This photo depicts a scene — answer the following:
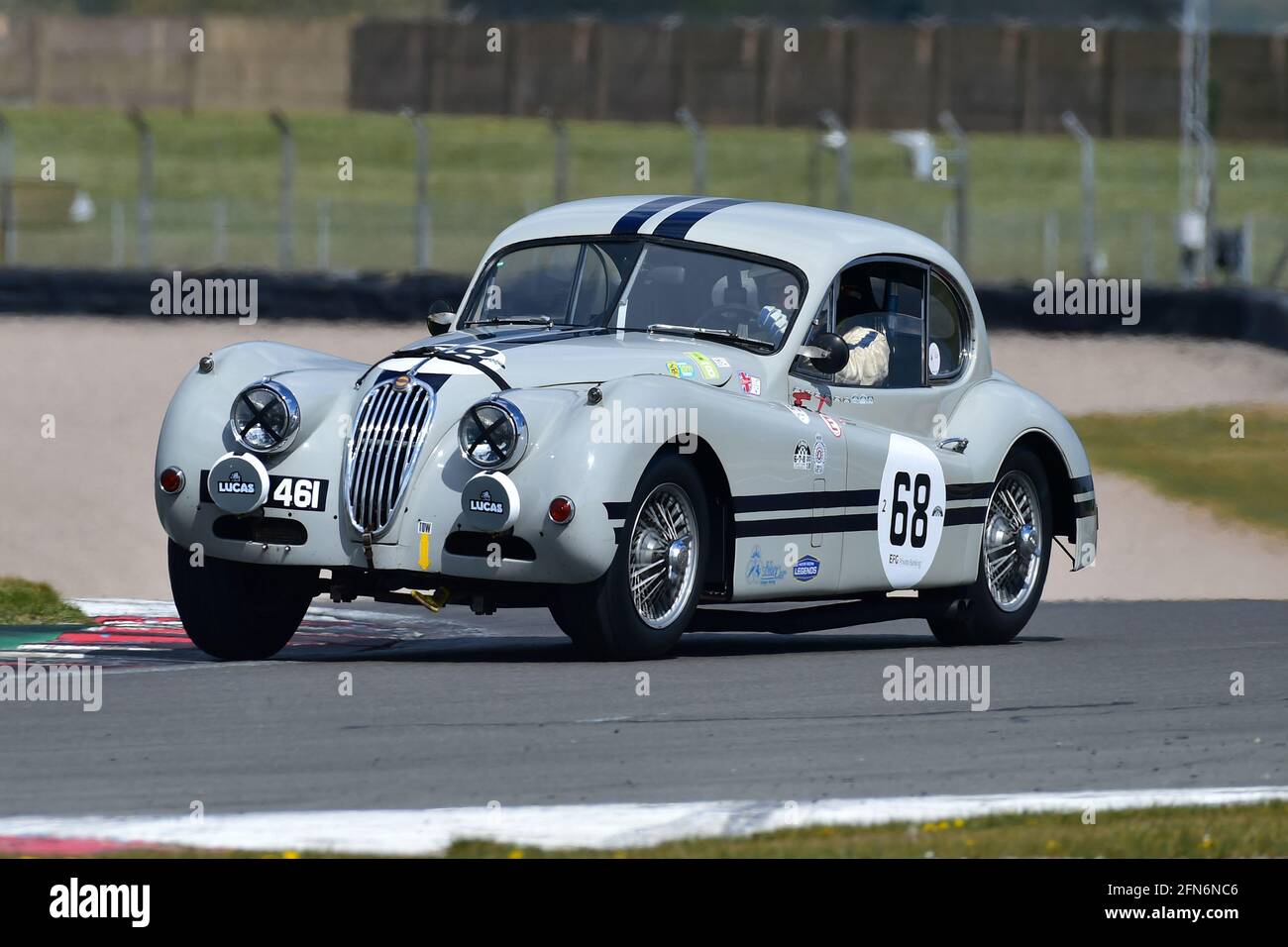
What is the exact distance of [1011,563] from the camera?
1080 cm

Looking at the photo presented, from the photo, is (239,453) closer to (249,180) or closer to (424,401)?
(424,401)

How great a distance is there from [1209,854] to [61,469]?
13.6 m

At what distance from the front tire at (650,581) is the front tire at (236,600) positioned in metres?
1.11

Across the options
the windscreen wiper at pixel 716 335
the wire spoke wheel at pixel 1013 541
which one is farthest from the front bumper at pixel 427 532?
the wire spoke wheel at pixel 1013 541

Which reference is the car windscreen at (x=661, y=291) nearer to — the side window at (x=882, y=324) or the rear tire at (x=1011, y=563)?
the side window at (x=882, y=324)

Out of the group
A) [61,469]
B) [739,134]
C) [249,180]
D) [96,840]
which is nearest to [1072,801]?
[96,840]

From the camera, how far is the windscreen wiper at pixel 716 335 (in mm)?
9727

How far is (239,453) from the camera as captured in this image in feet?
29.2

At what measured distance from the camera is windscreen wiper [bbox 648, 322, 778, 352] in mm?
9727
